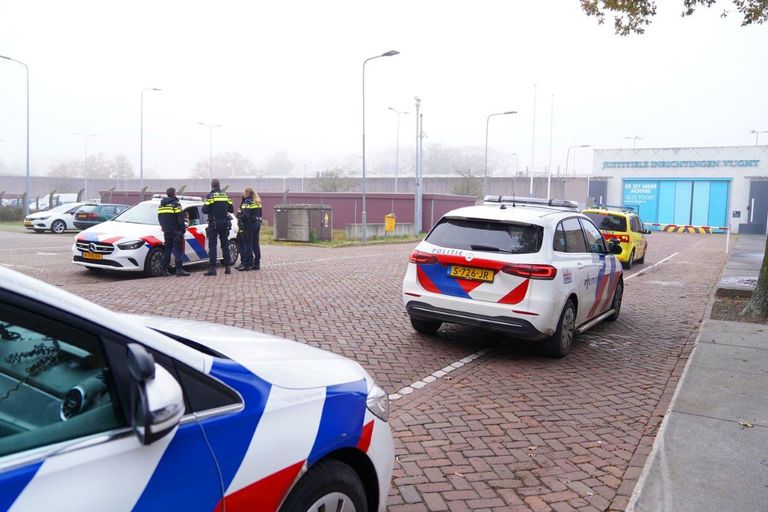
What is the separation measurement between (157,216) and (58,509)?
40.4ft

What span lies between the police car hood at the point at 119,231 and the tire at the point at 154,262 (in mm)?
345

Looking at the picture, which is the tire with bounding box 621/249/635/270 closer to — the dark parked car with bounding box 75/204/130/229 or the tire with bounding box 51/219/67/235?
the dark parked car with bounding box 75/204/130/229

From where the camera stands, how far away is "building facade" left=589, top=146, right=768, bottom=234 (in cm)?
5512

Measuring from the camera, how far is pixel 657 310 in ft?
35.6

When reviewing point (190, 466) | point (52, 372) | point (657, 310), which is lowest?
point (657, 310)

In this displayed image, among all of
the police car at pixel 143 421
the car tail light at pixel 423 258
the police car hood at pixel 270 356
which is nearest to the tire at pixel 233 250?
the car tail light at pixel 423 258

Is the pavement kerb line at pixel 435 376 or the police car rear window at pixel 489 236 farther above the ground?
the police car rear window at pixel 489 236

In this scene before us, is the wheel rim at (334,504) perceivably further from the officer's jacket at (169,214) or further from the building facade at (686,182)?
the building facade at (686,182)

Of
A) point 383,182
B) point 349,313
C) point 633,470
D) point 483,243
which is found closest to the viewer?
point 633,470

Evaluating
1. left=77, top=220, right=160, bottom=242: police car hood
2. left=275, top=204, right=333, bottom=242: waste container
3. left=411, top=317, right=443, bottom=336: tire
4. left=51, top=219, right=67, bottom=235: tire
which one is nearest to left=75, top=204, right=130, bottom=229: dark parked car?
left=51, top=219, right=67, bottom=235: tire

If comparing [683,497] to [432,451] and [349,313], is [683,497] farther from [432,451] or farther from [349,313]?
[349,313]

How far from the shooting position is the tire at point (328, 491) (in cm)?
234

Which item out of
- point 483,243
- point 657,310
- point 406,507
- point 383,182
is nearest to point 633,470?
point 406,507

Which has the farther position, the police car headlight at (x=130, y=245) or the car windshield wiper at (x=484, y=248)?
the police car headlight at (x=130, y=245)
